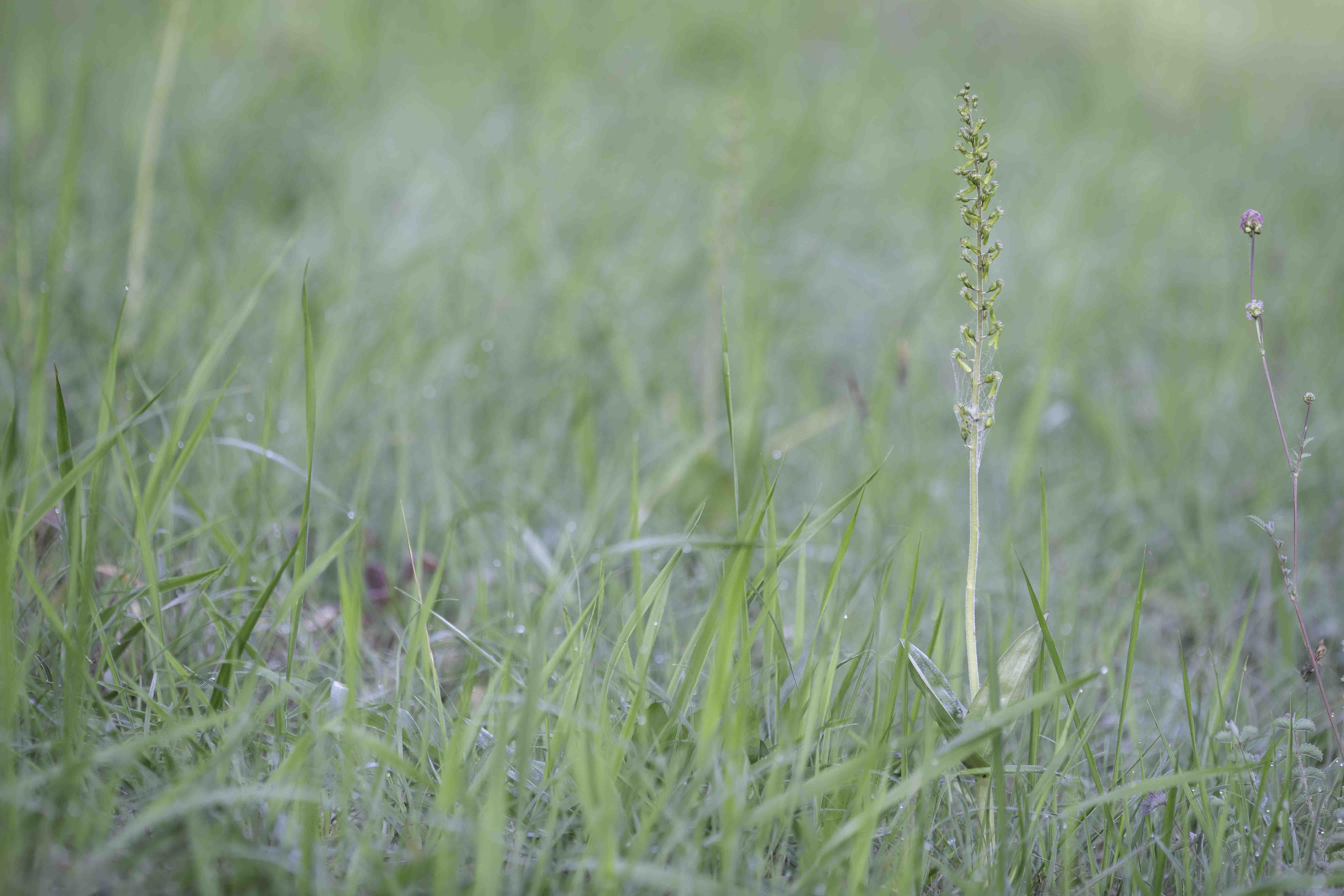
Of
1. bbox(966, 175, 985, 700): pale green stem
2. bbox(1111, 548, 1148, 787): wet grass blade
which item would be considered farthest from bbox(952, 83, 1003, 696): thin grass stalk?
bbox(1111, 548, 1148, 787): wet grass blade

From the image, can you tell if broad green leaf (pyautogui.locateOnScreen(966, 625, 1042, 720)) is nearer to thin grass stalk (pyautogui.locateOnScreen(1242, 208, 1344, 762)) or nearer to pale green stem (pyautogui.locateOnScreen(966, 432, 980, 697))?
pale green stem (pyautogui.locateOnScreen(966, 432, 980, 697))

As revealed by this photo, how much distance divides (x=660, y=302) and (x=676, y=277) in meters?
0.17

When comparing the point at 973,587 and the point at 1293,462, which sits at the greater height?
the point at 1293,462

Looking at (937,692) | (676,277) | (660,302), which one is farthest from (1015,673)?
(676,277)

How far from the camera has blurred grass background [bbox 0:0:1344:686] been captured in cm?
205

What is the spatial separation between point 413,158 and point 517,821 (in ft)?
11.2

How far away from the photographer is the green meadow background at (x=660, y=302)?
187cm

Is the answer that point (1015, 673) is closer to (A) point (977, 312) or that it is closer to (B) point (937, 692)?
(B) point (937, 692)

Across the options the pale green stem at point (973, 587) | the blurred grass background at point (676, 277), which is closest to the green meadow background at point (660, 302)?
the blurred grass background at point (676, 277)

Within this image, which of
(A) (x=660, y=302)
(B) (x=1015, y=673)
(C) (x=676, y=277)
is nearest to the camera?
(B) (x=1015, y=673)

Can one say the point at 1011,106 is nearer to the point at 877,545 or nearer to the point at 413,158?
the point at 413,158

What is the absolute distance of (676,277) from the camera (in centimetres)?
321

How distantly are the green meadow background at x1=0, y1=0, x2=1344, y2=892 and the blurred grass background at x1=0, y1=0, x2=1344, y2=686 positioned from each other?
0.02 meters

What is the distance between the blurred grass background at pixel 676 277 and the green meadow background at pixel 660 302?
0.06ft
